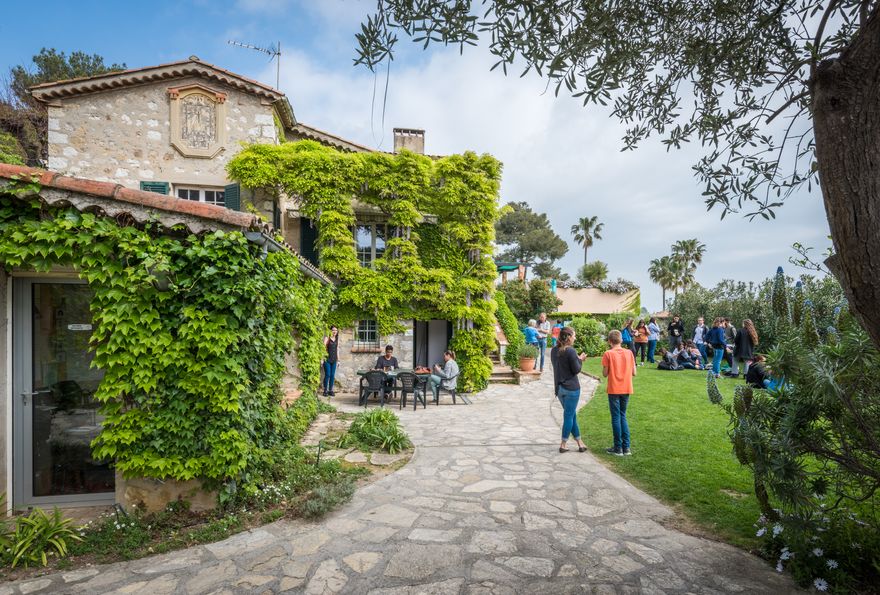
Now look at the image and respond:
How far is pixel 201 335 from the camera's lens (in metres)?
4.65

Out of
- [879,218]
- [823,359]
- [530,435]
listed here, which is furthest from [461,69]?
[530,435]

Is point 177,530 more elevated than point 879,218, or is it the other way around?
point 879,218

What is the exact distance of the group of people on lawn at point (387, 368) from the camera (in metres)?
12.4

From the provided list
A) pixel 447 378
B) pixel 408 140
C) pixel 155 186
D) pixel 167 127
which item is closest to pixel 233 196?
pixel 155 186

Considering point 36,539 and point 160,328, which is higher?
point 160,328

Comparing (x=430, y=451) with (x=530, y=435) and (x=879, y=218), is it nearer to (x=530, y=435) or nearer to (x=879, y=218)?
(x=530, y=435)

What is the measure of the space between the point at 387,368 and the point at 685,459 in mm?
7720

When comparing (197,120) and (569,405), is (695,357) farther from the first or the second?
(197,120)

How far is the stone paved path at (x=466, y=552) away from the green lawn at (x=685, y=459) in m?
0.38

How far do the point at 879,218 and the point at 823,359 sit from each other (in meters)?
1.60

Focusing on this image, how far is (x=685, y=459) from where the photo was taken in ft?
22.0

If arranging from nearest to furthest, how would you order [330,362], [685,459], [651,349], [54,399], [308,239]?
[54,399] < [685,459] < [330,362] < [308,239] < [651,349]

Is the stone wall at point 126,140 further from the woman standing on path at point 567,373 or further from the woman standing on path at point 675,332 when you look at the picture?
the woman standing on path at point 675,332

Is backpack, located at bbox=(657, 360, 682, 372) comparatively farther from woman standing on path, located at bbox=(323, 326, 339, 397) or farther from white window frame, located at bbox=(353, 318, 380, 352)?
woman standing on path, located at bbox=(323, 326, 339, 397)
